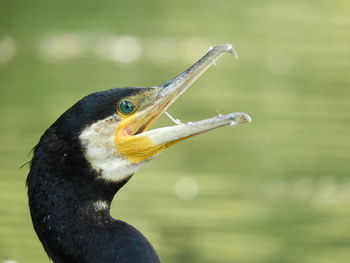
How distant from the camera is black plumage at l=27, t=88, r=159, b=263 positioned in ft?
17.8

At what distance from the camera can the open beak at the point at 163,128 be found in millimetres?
5588

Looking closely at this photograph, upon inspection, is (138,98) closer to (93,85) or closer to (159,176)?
(159,176)

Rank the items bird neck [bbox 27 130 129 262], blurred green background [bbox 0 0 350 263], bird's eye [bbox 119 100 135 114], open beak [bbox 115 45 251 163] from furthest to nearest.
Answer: blurred green background [bbox 0 0 350 263], bird's eye [bbox 119 100 135 114], open beak [bbox 115 45 251 163], bird neck [bbox 27 130 129 262]

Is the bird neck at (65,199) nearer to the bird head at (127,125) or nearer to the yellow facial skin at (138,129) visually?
the bird head at (127,125)

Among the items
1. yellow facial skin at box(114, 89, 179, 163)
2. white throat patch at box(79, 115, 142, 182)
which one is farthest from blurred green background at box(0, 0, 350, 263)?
white throat patch at box(79, 115, 142, 182)

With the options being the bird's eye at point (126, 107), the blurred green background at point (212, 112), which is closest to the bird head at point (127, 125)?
the bird's eye at point (126, 107)

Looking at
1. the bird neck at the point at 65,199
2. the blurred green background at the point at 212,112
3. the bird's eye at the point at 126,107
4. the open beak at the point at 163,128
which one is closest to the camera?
the bird neck at the point at 65,199

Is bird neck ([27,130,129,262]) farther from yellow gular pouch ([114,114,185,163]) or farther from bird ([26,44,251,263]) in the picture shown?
yellow gular pouch ([114,114,185,163])

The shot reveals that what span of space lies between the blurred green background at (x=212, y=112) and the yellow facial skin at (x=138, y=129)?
7.82ft

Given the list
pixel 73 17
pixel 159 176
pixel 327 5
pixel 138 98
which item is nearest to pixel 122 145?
pixel 138 98

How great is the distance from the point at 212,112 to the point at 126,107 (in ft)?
21.8

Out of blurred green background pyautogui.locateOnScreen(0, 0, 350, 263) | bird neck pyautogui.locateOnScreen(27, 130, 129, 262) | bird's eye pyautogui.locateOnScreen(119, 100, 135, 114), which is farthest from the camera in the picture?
blurred green background pyautogui.locateOnScreen(0, 0, 350, 263)

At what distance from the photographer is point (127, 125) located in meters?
5.77

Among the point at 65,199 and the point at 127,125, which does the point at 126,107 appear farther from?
the point at 65,199
